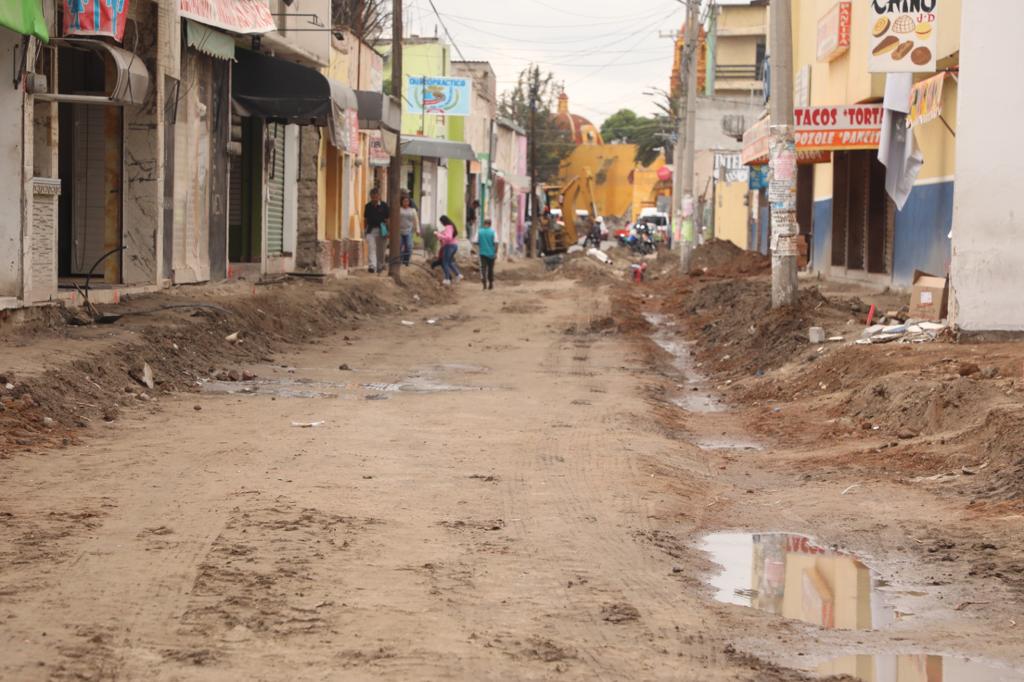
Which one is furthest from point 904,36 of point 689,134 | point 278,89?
point 689,134

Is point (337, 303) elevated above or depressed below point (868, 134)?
below

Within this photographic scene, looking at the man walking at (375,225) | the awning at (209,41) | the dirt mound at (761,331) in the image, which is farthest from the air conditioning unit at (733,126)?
the awning at (209,41)

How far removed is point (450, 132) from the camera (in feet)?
184

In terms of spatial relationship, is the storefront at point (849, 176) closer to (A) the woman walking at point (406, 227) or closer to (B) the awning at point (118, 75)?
(A) the woman walking at point (406, 227)

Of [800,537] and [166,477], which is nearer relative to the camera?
[800,537]

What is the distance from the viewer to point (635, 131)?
142500 mm

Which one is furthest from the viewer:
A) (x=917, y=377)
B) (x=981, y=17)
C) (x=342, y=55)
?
(x=342, y=55)

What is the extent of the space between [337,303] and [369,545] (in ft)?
55.1

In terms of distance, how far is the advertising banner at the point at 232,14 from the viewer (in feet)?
59.3

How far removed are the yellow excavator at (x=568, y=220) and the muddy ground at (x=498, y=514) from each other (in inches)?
1861

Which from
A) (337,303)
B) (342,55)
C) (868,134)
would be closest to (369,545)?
(337,303)

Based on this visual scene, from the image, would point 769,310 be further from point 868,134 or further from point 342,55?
point 342,55

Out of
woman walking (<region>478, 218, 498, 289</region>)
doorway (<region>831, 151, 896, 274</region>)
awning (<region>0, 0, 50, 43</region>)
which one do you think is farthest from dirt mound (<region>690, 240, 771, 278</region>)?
awning (<region>0, 0, 50, 43</region>)

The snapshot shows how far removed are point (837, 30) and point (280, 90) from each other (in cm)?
1132
